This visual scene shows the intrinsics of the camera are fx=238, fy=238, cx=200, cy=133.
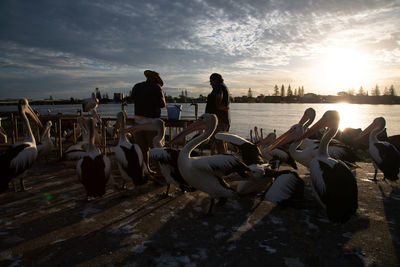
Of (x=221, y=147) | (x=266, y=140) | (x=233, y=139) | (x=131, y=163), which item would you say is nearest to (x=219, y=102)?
(x=233, y=139)

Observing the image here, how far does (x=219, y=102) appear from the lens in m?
5.59

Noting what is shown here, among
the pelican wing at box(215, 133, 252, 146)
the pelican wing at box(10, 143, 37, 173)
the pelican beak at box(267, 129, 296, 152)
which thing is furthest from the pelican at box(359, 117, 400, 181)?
the pelican wing at box(10, 143, 37, 173)

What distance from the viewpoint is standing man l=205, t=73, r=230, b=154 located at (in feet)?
18.4

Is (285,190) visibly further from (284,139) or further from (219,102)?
(219,102)

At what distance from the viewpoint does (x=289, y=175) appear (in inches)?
165

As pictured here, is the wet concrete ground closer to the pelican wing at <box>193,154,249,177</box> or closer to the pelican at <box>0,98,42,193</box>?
the pelican at <box>0,98,42,193</box>

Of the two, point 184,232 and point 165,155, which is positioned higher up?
point 165,155

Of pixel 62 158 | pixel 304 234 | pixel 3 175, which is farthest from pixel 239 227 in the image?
pixel 62 158

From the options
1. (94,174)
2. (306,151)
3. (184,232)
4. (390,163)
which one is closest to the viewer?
(184,232)

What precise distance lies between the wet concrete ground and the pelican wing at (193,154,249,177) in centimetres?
80

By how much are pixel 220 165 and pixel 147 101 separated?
2.77 metres

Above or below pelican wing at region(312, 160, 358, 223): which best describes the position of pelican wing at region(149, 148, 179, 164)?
above

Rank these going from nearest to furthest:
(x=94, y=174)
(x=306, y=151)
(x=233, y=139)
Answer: (x=94, y=174) → (x=233, y=139) → (x=306, y=151)

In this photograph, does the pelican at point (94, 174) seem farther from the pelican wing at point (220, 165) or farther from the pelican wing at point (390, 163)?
the pelican wing at point (390, 163)
